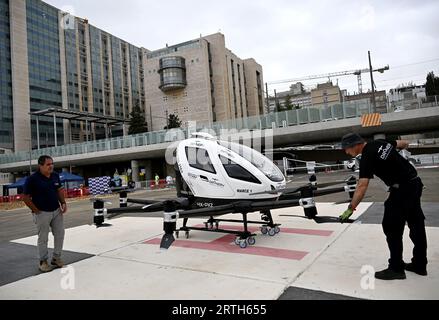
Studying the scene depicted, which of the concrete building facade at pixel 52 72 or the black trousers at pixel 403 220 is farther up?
the concrete building facade at pixel 52 72

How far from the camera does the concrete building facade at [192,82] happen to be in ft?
249

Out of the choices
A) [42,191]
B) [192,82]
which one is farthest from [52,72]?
[42,191]

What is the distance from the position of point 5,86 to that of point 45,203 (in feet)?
271

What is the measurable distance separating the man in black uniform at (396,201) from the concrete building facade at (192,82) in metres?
69.5

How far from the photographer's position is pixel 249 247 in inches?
235

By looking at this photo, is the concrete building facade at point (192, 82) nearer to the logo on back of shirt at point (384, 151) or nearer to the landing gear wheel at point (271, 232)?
the landing gear wheel at point (271, 232)

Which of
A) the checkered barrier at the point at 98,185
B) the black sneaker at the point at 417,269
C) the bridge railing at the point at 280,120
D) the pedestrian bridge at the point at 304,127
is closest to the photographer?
the black sneaker at the point at 417,269

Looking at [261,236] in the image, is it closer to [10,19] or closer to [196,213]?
[196,213]

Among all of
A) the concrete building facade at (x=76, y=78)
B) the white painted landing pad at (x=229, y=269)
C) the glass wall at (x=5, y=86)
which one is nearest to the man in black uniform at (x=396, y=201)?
the white painted landing pad at (x=229, y=269)

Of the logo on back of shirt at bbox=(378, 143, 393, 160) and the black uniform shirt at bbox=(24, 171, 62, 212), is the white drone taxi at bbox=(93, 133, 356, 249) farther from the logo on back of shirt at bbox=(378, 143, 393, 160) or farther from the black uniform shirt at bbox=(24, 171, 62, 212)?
the logo on back of shirt at bbox=(378, 143, 393, 160)

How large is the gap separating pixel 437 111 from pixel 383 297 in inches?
1109

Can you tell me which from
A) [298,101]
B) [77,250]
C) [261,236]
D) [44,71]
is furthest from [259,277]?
[298,101]

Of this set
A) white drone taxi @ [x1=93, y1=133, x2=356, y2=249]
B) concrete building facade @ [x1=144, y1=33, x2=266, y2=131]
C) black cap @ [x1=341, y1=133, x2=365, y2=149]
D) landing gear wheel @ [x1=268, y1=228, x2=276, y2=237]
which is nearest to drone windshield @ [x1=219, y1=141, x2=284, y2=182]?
white drone taxi @ [x1=93, y1=133, x2=356, y2=249]

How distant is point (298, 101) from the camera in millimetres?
158125
